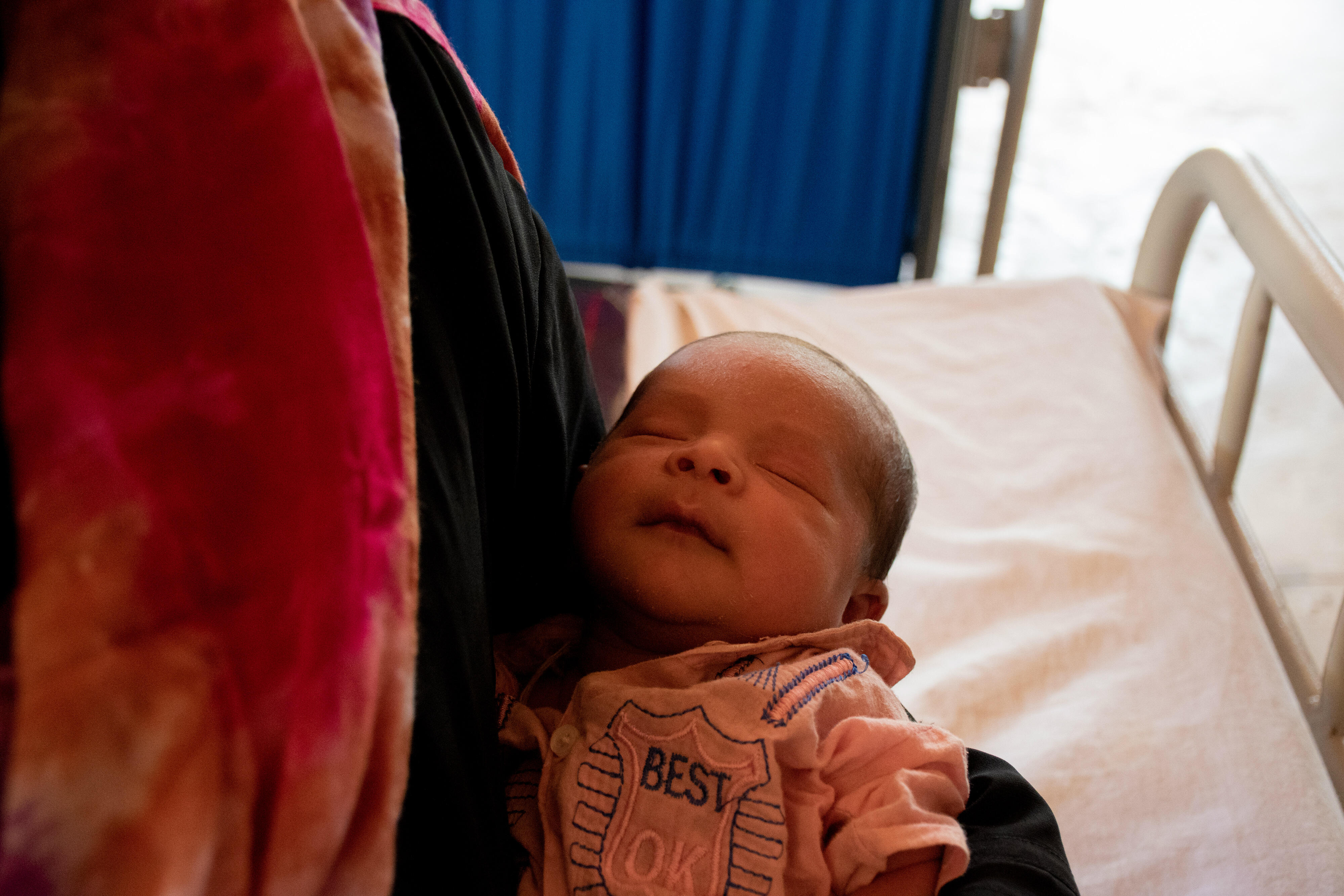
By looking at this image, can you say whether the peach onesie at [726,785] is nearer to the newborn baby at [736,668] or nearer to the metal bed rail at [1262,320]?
the newborn baby at [736,668]

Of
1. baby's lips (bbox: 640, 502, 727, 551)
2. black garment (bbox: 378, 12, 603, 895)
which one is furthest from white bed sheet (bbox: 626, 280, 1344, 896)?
black garment (bbox: 378, 12, 603, 895)

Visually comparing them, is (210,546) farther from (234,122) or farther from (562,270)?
(562,270)

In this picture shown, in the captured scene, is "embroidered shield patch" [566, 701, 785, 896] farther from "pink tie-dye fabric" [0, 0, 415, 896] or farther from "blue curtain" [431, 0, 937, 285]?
"blue curtain" [431, 0, 937, 285]

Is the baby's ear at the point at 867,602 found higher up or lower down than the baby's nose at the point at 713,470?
lower down

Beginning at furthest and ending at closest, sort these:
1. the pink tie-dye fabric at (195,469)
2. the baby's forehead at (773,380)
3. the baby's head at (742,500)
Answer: the baby's forehead at (773,380) → the baby's head at (742,500) → the pink tie-dye fabric at (195,469)

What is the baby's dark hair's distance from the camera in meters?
0.99

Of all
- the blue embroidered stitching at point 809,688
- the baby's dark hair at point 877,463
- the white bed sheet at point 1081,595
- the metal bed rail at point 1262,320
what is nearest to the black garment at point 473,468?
the blue embroidered stitching at point 809,688

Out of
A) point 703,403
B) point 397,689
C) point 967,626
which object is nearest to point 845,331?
point 967,626

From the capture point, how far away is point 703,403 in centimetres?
96

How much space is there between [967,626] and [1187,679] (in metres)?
0.26

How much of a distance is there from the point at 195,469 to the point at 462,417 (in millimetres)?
195

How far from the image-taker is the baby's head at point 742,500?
33.7 inches

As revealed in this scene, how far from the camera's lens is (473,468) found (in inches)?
24.6

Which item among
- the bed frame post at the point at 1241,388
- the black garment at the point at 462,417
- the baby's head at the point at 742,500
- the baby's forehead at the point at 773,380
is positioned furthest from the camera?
the bed frame post at the point at 1241,388
